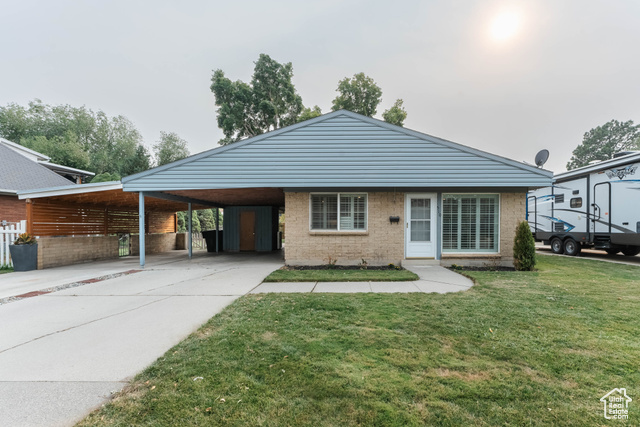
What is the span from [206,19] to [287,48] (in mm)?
10179

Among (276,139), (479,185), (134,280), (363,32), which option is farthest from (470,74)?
(134,280)

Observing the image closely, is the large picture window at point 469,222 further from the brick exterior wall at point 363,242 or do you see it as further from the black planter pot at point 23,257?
the black planter pot at point 23,257

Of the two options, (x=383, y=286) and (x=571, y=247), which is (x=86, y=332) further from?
(x=571, y=247)

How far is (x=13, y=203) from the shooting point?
1237 cm

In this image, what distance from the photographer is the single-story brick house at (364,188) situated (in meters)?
8.64

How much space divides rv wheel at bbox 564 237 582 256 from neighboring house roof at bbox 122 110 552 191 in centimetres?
638

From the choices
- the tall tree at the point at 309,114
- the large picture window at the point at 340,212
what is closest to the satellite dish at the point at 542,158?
the large picture window at the point at 340,212

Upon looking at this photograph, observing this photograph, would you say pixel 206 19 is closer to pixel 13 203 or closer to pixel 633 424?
pixel 13 203

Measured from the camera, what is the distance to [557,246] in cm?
1267

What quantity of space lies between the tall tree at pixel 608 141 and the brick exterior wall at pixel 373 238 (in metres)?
44.4

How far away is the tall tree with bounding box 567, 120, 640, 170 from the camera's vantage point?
39.8m

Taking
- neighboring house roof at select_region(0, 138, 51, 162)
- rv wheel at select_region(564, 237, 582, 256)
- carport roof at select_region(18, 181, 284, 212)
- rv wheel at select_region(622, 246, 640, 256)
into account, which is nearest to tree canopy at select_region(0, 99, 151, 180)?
neighboring house roof at select_region(0, 138, 51, 162)

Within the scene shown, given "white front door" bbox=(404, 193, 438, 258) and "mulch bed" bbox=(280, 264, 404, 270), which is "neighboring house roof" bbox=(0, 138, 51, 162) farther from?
"white front door" bbox=(404, 193, 438, 258)

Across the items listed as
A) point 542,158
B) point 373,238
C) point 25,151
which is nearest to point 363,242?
point 373,238
